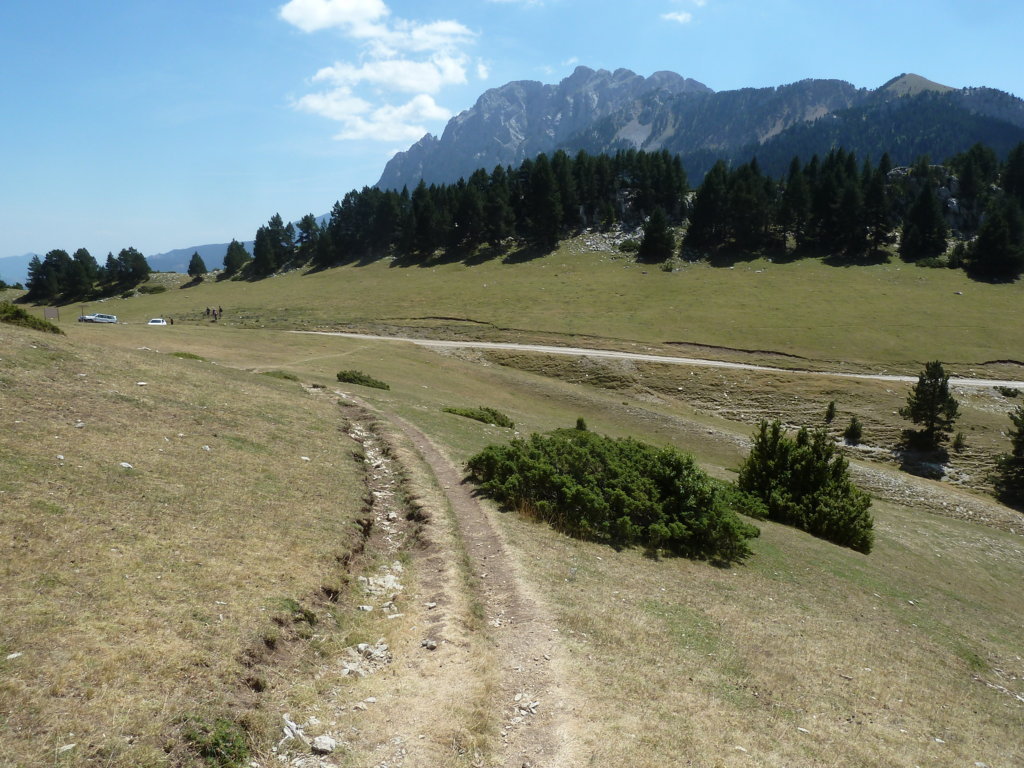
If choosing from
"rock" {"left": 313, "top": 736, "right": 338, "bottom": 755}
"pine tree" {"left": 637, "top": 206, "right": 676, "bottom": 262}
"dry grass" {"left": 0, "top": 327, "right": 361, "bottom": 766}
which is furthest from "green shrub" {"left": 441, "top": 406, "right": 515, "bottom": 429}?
"pine tree" {"left": 637, "top": 206, "right": 676, "bottom": 262}

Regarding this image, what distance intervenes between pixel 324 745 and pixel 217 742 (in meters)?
1.27

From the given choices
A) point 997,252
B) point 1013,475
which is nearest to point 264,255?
point 1013,475

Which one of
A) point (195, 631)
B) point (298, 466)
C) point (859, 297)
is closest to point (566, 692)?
point (195, 631)

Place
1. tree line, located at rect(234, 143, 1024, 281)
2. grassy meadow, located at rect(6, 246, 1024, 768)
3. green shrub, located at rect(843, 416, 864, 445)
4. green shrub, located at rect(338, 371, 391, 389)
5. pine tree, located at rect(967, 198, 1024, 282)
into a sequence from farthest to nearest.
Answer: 1. tree line, located at rect(234, 143, 1024, 281)
2. pine tree, located at rect(967, 198, 1024, 282)
3. green shrub, located at rect(843, 416, 864, 445)
4. green shrub, located at rect(338, 371, 391, 389)
5. grassy meadow, located at rect(6, 246, 1024, 768)

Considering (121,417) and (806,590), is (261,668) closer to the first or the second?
(121,417)

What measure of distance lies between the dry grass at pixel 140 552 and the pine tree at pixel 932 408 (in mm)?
47749

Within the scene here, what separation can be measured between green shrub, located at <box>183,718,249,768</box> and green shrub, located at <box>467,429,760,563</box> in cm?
1092

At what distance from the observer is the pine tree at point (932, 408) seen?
151ft

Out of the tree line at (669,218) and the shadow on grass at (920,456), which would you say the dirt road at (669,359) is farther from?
the tree line at (669,218)

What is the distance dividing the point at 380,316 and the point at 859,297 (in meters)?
71.5

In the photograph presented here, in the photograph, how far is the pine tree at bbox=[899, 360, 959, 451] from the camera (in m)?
45.9

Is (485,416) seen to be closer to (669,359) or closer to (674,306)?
(669,359)

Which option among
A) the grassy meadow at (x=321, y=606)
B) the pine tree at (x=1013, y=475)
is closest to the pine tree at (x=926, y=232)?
the pine tree at (x=1013, y=475)

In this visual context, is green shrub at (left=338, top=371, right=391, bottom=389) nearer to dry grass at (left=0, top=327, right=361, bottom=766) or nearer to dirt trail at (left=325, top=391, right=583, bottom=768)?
dry grass at (left=0, top=327, right=361, bottom=766)
